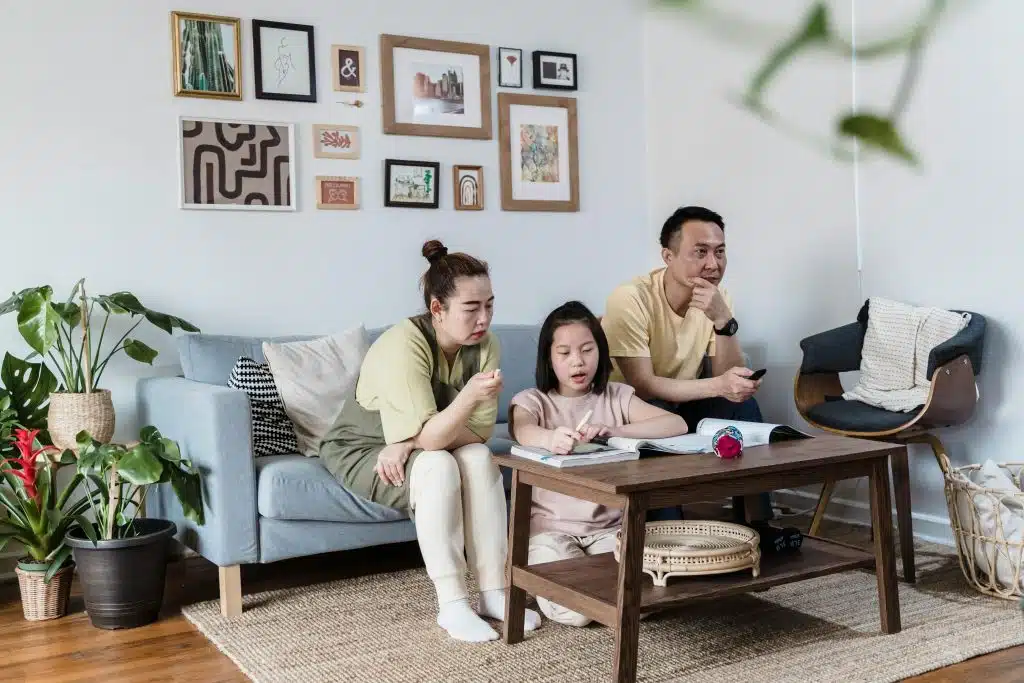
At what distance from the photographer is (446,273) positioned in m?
2.66

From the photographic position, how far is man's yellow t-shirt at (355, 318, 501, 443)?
2.60 meters

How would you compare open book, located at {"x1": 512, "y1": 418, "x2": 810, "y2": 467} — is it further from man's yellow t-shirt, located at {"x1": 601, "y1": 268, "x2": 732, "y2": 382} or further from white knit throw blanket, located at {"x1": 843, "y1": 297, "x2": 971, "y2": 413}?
white knit throw blanket, located at {"x1": 843, "y1": 297, "x2": 971, "y2": 413}

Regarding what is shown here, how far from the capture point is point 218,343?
3.30 meters

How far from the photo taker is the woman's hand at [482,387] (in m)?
2.43

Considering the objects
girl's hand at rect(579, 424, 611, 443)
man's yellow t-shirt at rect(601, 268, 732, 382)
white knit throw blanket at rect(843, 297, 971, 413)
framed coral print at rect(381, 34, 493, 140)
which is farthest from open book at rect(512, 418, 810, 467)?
framed coral print at rect(381, 34, 493, 140)

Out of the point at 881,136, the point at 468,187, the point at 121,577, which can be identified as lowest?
the point at 121,577

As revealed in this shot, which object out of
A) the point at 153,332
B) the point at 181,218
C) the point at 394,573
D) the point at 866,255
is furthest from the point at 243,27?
the point at 866,255

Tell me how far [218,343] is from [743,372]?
1614 mm

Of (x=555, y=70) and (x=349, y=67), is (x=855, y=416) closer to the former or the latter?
(x=555, y=70)

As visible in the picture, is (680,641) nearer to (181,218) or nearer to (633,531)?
(633,531)

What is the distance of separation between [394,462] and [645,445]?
0.63m

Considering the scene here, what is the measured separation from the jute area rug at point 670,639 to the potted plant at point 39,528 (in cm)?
35

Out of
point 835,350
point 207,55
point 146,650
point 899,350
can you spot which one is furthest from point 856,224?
point 207,55

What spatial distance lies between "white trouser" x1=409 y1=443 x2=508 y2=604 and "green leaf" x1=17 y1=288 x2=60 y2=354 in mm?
1085
